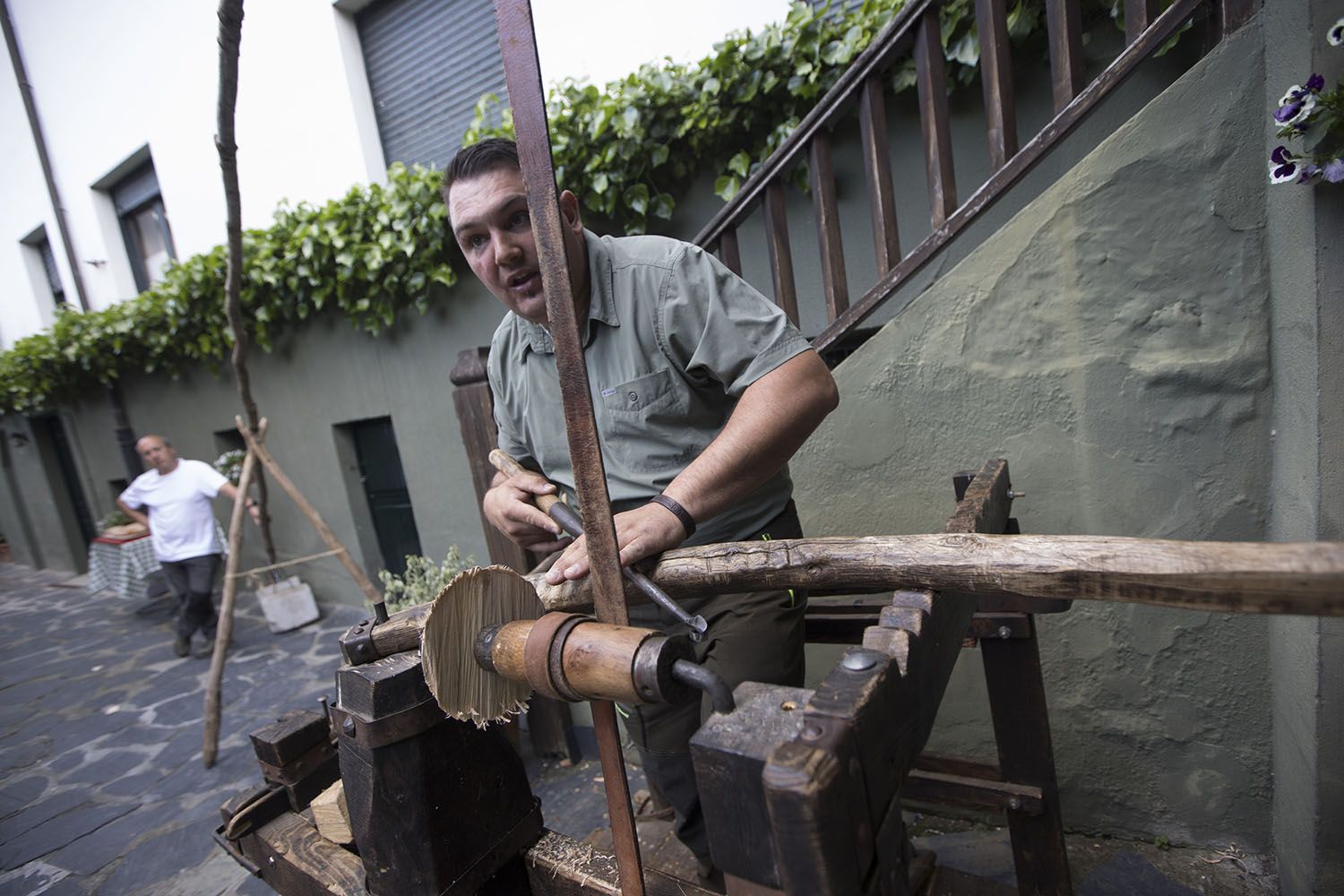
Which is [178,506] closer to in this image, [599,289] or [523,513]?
[523,513]

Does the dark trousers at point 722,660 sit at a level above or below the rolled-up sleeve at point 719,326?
below

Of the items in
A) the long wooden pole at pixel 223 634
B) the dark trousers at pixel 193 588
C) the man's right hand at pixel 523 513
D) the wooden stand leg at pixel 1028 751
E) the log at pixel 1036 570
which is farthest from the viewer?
the dark trousers at pixel 193 588

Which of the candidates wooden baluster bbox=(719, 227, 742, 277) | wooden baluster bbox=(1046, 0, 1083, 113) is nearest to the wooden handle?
wooden baluster bbox=(719, 227, 742, 277)

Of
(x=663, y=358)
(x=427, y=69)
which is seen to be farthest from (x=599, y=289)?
(x=427, y=69)

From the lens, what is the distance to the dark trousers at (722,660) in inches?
63.7

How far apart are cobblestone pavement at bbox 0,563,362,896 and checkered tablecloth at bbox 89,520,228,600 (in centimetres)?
50

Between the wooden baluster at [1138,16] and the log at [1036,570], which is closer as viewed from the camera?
the log at [1036,570]

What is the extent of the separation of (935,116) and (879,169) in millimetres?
240

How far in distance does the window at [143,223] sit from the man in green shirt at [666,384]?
8.20 meters

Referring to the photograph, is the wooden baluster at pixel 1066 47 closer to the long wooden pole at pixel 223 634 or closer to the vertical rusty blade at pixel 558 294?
the vertical rusty blade at pixel 558 294

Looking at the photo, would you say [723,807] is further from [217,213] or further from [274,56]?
[217,213]

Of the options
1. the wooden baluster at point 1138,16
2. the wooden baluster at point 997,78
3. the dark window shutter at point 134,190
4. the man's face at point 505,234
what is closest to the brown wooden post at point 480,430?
the man's face at point 505,234

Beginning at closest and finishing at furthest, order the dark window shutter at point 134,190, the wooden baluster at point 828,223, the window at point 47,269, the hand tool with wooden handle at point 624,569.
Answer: the hand tool with wooden handle at point 624,569
the wooden baluster at point 828,223
the dark window shutter at point 134,190
the window at point 47,269

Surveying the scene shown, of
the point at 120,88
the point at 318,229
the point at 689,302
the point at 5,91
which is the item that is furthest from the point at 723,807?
the point at 5,91
